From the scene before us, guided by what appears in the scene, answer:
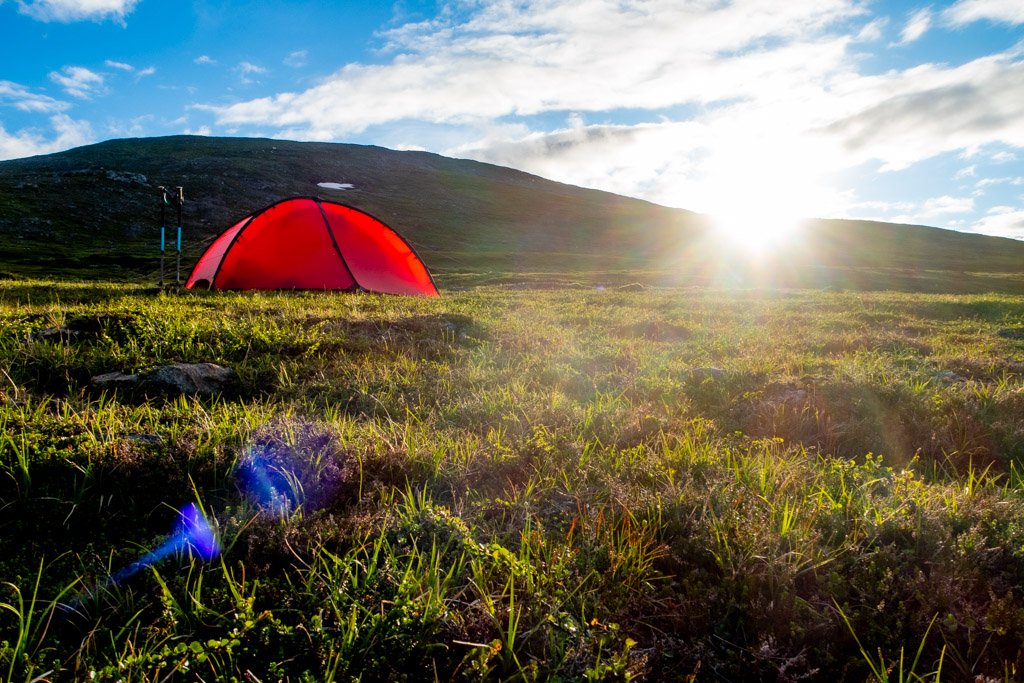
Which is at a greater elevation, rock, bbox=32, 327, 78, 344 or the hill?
the hill

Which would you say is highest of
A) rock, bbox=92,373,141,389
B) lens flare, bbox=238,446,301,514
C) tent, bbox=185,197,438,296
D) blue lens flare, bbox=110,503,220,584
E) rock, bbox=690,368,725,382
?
tent, bbox=185,197,438,296

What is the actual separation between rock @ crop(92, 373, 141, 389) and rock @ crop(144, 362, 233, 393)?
10cm

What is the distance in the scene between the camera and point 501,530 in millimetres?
2744

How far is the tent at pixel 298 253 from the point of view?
48.4 feet

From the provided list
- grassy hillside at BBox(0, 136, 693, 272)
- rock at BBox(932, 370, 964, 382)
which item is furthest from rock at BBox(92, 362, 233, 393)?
grassy hillside at BBox(0, 136, 693, 272)

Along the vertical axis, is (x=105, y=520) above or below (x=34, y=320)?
below

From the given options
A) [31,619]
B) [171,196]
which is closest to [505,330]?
[31,619]

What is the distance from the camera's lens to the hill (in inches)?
1588

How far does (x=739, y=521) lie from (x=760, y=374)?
140 inches

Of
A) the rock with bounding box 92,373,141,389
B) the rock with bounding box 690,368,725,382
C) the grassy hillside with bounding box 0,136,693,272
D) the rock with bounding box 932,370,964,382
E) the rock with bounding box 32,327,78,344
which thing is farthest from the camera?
the grassy hillside with bounding box 0,136,693,272

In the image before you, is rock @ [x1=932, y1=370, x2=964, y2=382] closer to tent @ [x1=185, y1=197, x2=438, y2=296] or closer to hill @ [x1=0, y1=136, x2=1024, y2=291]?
tent @ [x1=185, y1=197, x2=438, y2=296]

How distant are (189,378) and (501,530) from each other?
3522 millimetres

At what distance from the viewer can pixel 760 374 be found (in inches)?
228

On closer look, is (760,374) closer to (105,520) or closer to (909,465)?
(909,465)
